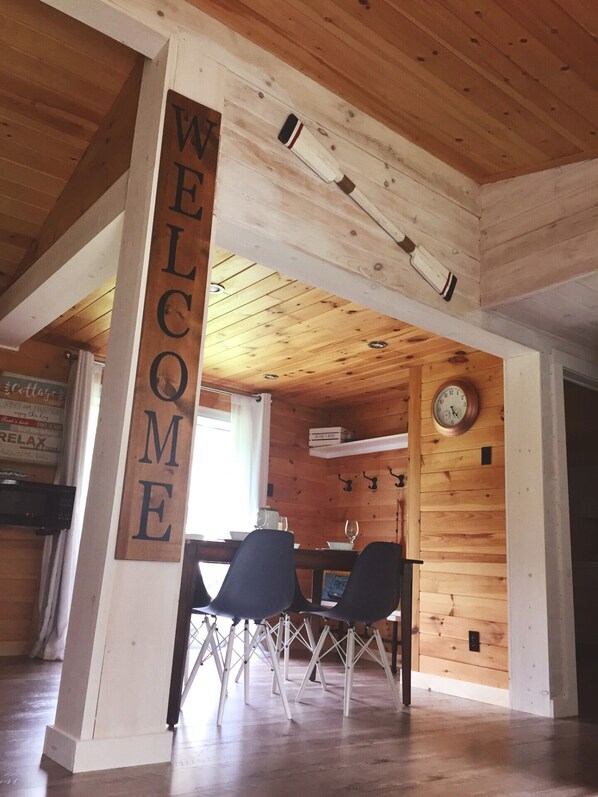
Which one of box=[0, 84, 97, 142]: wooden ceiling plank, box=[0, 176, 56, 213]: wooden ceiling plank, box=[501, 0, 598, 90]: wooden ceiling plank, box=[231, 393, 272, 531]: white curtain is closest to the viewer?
box=[501, 0, 598, 90]: wooden ceiling plank

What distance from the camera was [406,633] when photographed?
391 cm

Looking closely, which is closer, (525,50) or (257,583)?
(525,50)

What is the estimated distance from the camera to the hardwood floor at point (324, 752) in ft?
7.09

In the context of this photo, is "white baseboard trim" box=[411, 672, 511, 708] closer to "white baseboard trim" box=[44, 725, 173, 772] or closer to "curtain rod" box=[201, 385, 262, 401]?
"white baseboard trim" box=[44, 725, 173, 772]

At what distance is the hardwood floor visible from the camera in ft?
7.09

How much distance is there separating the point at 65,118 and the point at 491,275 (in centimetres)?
240

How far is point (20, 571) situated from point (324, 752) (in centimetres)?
339

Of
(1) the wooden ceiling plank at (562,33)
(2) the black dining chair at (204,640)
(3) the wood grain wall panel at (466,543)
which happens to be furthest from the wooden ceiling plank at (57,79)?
(3) the wood grain wall panel at (466,543)

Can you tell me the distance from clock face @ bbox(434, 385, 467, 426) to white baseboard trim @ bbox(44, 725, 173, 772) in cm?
332

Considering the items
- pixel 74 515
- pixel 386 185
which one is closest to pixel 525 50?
pixel 386 185

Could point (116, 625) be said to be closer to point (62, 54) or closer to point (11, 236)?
point (62, 54)

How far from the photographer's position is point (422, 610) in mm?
5031

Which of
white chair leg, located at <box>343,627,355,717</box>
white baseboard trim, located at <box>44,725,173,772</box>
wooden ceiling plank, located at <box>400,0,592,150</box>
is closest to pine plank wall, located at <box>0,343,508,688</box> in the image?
white chair leg, located at <box>343,627,355,717</box>

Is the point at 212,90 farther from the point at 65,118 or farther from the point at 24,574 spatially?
the point at 24,574
